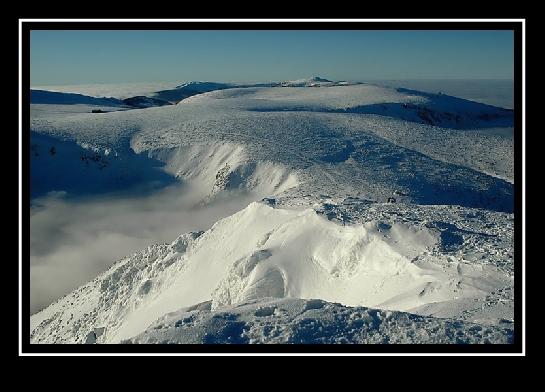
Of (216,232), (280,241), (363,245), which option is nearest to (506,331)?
(363,245)

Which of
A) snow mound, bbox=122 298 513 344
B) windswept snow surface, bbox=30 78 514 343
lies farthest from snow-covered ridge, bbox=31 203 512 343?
snow mound, bbox=122 298 513 344

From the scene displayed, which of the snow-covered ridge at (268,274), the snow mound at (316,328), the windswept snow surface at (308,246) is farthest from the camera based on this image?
the snow-covered ridge at (268,274)

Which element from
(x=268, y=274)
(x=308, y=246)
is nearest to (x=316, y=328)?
(x=268, y=274)

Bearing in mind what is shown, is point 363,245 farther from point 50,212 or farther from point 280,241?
point 50,212

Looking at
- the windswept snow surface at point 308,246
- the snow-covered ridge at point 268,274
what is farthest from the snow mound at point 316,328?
the snow-covered ridge at point 268,274

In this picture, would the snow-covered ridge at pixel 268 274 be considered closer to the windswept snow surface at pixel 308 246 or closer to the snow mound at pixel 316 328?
the windswept snow surface at pixel 308 246

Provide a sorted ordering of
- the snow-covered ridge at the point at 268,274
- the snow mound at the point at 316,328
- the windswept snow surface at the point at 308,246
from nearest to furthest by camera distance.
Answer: the snow mound at the point at 316,328 < the windswept snow surface at the point at 308,246 < the snow-covered ridge at the point at 268,274

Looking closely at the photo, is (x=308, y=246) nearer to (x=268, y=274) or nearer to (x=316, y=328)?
(x=268, y=274)
